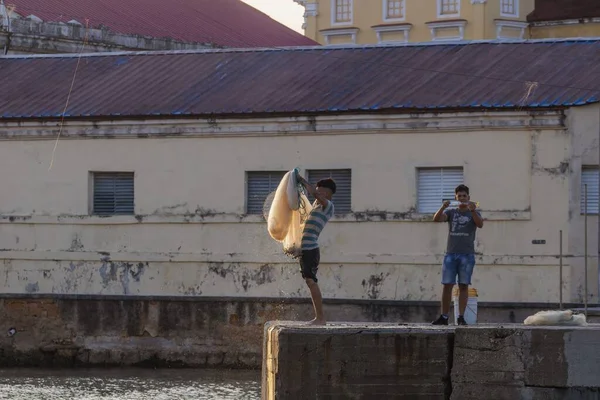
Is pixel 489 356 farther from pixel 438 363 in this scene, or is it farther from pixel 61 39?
pixel 61 39

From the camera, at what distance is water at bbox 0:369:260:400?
24047 mm

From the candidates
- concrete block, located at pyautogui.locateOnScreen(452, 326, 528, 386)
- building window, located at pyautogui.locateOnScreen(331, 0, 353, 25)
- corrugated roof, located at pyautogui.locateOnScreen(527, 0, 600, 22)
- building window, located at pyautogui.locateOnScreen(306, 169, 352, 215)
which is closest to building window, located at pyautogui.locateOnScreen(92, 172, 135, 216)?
building window, located at pyautogui.locateOnScreen(306, 169, 352, 215)

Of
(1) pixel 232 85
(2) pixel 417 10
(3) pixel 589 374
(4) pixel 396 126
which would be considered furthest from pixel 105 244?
(2) pixel 417 10

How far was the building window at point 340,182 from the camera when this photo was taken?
2833 centimetres

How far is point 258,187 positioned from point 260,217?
2.00ft

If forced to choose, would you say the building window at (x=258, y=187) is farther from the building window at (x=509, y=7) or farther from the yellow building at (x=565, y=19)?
the building window at (x=509, y=7)

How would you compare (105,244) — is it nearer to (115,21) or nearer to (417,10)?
(115,21)

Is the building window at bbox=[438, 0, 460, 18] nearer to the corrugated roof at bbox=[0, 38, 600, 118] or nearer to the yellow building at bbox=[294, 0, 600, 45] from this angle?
the yellow building at bbox=[294, 0, 600, 45]

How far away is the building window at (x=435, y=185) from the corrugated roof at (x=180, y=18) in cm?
1551

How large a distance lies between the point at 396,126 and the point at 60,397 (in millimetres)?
7265

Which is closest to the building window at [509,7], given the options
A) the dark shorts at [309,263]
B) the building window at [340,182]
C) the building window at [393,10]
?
the building window at [393,10]

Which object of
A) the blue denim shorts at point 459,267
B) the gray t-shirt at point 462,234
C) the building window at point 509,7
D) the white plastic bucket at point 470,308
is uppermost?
the building window at point 509,7

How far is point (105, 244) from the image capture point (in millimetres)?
29516

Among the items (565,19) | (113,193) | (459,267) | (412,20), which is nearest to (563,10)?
(565,19)
